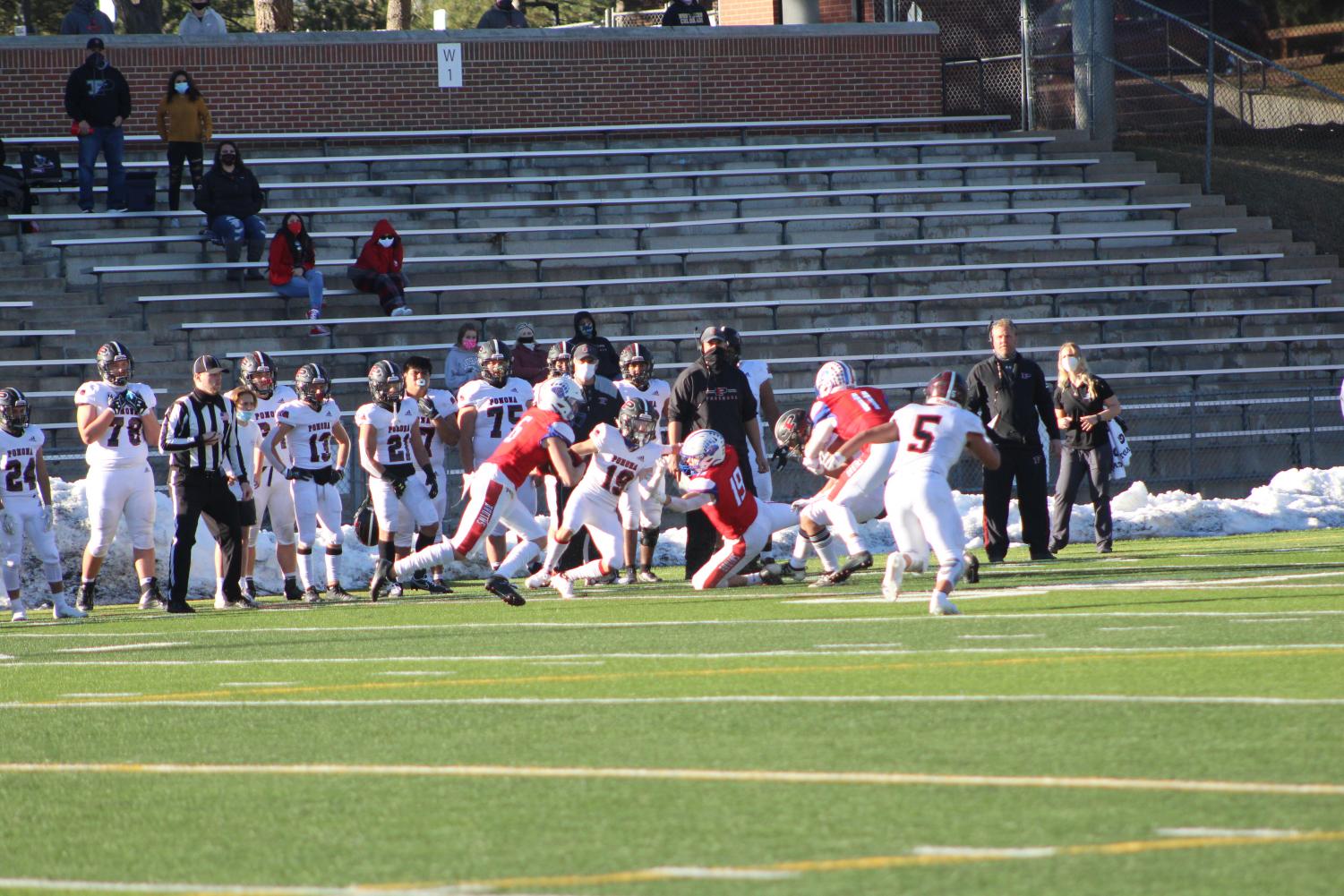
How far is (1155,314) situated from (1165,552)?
916cm

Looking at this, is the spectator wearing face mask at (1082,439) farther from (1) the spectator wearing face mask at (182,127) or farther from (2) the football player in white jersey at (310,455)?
(1) the spectator wearing face mask at (182,127)

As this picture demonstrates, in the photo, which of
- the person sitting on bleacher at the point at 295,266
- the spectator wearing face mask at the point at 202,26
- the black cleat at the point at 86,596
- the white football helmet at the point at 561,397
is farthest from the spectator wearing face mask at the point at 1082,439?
the spectator wearing face mask at the point at 202,26

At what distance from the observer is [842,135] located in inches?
1113

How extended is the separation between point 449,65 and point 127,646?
17.4 meters

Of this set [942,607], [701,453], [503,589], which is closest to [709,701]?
[942,607]

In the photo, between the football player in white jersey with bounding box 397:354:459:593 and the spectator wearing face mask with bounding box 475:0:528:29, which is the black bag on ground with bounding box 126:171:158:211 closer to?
the spectator wearing face mask with bounding box 475:0:528:29

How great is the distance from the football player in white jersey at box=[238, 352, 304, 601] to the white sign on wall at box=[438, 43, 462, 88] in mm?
13350

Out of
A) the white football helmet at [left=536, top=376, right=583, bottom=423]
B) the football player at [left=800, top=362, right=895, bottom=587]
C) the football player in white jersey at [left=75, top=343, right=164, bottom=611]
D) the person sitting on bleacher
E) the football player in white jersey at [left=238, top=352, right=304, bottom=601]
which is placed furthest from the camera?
the person sitting on bleacher

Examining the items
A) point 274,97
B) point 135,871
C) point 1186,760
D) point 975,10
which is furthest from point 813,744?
point 975,10

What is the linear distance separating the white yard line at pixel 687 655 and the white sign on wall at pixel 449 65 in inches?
710

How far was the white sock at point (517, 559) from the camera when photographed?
12797mm

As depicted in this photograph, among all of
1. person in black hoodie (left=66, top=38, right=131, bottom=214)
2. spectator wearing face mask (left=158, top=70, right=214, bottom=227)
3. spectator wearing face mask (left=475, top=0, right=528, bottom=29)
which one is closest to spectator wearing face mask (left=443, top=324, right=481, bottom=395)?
spectator wearing face mask (left=158, top=70, right=214, bottom=227)

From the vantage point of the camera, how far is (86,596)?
14695 mm

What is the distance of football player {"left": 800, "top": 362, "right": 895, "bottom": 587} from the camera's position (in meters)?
13.3
